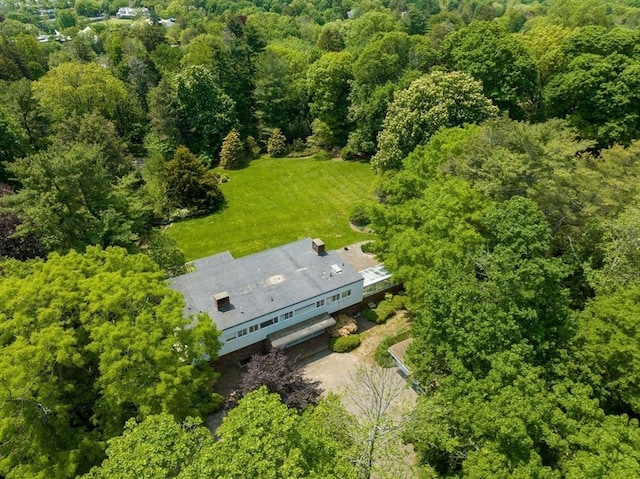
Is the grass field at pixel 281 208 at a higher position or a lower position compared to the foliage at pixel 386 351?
lower

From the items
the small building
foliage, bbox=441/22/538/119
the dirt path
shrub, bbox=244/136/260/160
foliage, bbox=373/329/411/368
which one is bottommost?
shrub, bbox=244/136/260/160

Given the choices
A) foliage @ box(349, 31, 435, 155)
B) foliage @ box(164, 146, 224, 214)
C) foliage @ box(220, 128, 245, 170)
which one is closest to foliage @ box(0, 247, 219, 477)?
foliage @ box(164, 146, 224, 214)

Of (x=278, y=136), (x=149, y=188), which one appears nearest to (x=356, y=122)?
(x=278, y=136)

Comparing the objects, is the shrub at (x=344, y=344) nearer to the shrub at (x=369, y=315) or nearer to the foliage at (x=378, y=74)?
the shrub at (x=369, y=315)

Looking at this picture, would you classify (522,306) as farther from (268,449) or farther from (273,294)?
(273,294)

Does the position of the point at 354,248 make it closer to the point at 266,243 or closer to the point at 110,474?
the point at 266,243

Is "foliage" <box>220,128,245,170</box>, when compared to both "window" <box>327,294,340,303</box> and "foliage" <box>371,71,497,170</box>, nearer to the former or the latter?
"foliage" <box>371,71,497,170</box>

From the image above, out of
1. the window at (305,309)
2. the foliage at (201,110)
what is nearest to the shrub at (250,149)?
the foliage at (201,110)
